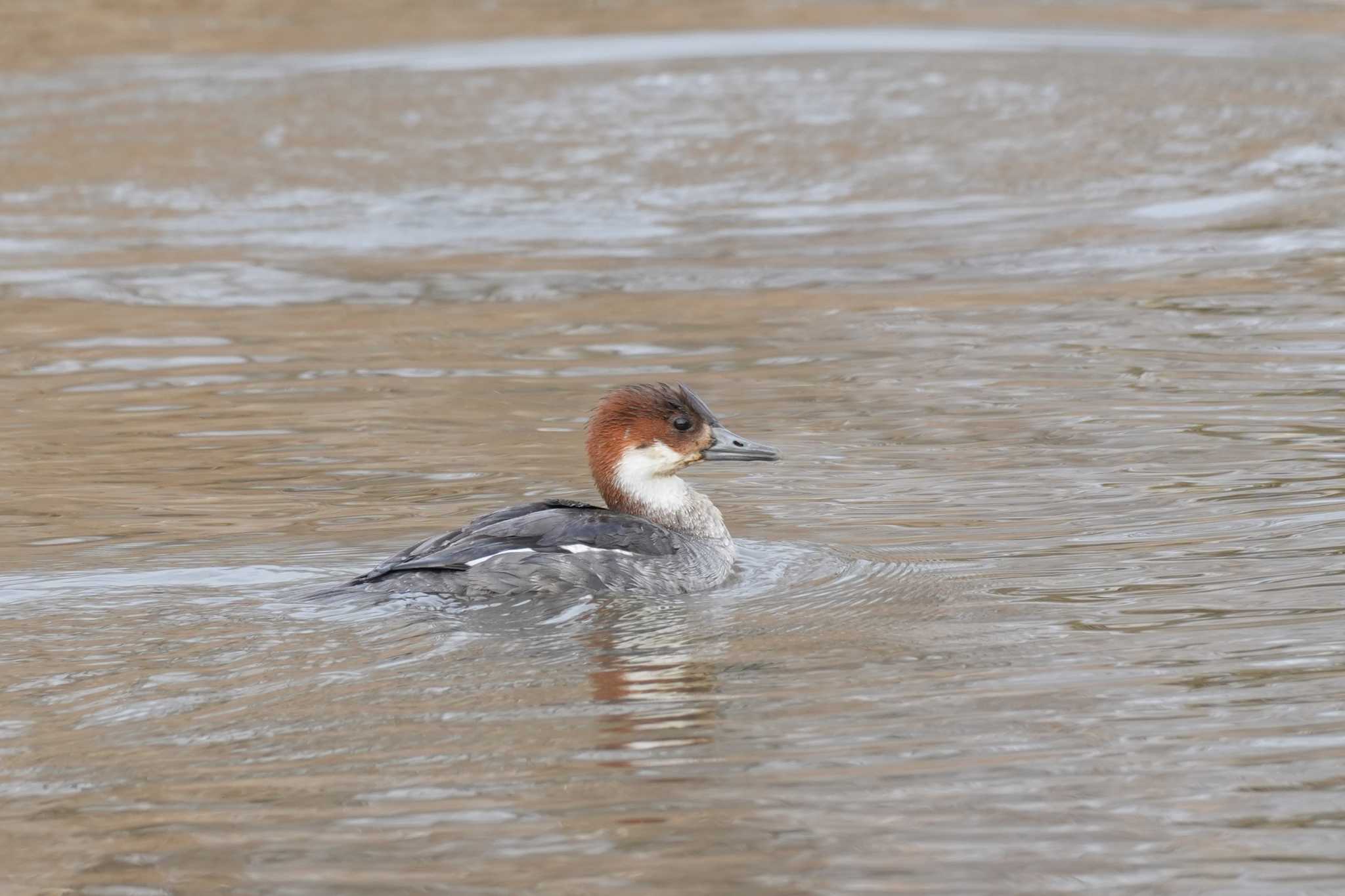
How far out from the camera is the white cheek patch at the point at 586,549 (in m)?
6.50

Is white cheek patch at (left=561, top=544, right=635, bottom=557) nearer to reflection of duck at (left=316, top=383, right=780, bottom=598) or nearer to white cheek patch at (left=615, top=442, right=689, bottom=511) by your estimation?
reflection of duck at (left=316, top=383, right=780, bottom=598)

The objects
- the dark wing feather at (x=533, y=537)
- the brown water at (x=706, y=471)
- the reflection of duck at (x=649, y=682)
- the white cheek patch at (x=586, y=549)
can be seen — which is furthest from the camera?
the white cheek patch at (x=586, y=549)

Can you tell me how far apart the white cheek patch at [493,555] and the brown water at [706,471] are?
0.15 meters

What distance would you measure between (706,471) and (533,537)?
2134mm

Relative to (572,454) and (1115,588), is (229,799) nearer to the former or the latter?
(1115,588)

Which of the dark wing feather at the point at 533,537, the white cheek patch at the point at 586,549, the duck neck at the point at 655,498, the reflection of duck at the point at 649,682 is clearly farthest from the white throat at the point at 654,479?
the reflection of duck at the point at 649,682

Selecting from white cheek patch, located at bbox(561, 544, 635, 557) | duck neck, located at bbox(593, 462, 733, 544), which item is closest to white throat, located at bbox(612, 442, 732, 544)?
duck neck, located at bbox(593, 462, 733, 544)

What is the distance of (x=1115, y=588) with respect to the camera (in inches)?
247

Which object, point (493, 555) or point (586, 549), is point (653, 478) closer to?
point (586, 549)

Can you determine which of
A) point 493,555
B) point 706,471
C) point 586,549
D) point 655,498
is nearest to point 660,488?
point 655,498

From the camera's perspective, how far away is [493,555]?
6.39 metres

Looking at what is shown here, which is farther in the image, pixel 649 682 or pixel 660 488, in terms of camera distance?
pixel 660 488

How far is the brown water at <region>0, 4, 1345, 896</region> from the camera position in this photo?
4590 millimetres

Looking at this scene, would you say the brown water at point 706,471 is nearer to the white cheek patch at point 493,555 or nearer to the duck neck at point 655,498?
the white cheek patch at point 493,555
